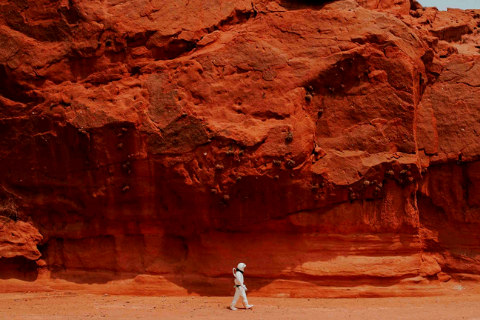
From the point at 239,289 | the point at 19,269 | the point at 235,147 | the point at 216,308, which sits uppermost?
the point at 235,147

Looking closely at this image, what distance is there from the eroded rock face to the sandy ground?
1.63 ft

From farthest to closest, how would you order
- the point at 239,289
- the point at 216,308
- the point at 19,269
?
1. the point at 19,269
2. the point at 216,308
3. the point at 239,289

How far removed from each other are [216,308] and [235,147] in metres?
2.74

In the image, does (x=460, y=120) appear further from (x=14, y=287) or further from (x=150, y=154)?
(x=14, y=287)

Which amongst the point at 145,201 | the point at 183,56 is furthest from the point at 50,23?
the point at 145,201

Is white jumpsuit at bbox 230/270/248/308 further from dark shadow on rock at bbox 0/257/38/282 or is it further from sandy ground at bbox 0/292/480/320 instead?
dark shadow on rock at bbox 0/257/38/282

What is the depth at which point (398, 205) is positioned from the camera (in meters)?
11.1

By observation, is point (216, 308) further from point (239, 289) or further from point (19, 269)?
point (19, 269)

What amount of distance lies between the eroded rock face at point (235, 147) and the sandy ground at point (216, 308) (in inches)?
19.5

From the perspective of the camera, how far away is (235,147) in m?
10.8

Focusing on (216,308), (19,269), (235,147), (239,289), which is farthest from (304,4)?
(19,269)

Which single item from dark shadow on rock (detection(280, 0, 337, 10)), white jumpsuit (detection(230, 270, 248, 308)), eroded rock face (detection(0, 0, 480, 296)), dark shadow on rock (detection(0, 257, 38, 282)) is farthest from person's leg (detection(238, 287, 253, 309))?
dark shadow on rock (detection(280, 0, 337, 10))

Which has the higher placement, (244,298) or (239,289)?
(239,289)

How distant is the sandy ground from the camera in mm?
9164
